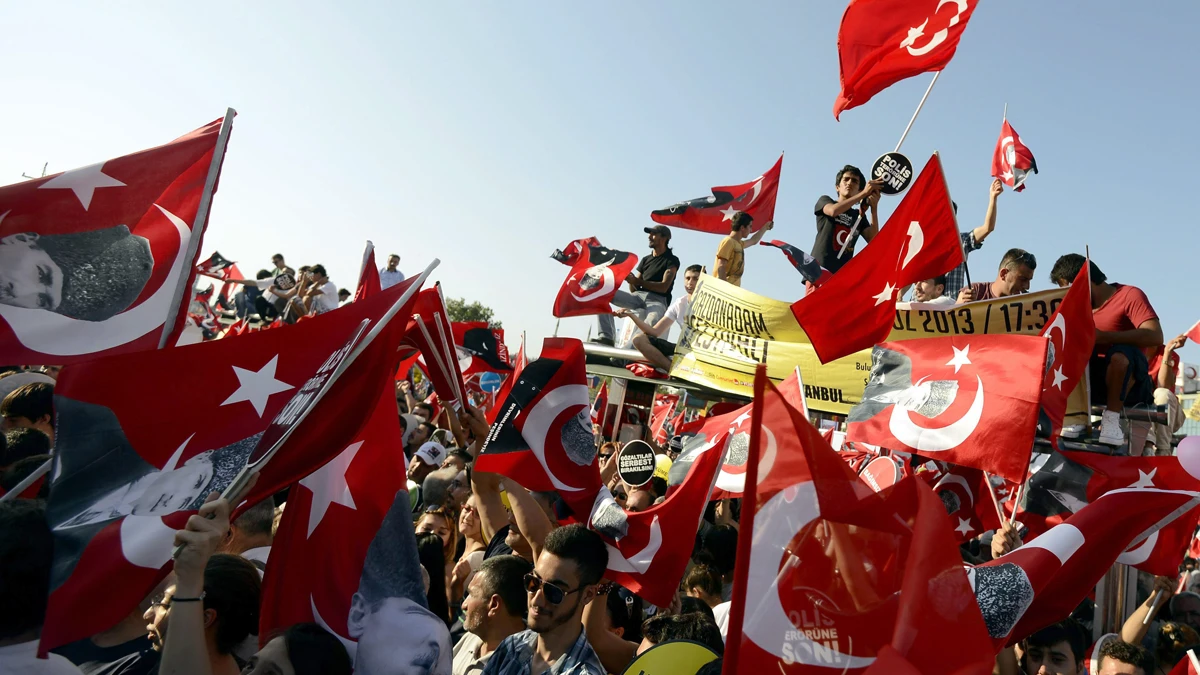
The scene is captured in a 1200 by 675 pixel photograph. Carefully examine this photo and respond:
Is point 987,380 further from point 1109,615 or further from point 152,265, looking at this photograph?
point 152,265

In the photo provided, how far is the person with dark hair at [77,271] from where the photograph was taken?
13.4ft

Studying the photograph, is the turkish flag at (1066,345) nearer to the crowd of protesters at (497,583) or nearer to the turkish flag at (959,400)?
the turkish flag at (959,400)

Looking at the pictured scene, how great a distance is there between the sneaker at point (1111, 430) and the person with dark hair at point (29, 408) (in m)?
7.66

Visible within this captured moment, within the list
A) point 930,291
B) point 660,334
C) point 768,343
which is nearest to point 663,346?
point 660,334

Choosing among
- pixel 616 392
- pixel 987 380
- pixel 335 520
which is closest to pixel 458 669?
pixel 335 520

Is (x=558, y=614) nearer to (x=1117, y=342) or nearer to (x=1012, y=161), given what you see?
(x=1117, y=342)

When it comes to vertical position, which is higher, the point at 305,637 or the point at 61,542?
the point at 61,542

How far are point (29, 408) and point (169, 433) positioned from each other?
346 cm

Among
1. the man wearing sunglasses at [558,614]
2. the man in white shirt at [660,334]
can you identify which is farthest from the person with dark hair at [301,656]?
the man in white shirt at [660,334]

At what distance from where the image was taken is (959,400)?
510 cm

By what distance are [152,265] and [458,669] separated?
2.38 meters

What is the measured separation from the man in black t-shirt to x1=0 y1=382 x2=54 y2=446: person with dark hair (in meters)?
6.71

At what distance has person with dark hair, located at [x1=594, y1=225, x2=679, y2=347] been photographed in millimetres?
11961

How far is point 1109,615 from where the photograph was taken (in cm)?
614
